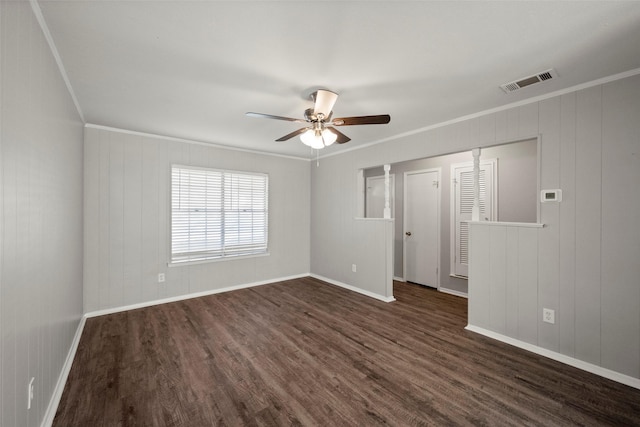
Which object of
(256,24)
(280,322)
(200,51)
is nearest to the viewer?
(256,24)

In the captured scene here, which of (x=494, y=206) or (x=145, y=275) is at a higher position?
(x=494, y=206)

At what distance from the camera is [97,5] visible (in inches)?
58.7

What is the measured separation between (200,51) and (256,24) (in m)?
0.55

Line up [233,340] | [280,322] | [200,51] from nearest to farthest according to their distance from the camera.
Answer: [200,51], [233,340], [280,322]

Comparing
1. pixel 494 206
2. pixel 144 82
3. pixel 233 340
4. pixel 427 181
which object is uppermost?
pixel 144 82

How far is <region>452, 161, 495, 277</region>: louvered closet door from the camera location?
13.7 feet

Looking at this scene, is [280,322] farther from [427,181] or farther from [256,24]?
[427,181]

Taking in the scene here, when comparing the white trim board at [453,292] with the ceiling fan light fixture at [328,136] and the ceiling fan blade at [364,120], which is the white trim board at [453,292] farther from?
the ceiling fan light fixture at [328,136]

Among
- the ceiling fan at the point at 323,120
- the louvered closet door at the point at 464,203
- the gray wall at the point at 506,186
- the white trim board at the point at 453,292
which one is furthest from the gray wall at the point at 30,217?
the white trim board at the point at 453,292

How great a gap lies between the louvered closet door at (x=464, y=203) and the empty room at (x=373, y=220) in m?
0.08

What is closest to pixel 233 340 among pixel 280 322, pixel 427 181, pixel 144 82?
pixel 280 322

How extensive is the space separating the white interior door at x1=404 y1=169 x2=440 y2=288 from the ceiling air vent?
236cm

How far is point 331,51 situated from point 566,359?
3.40 metres

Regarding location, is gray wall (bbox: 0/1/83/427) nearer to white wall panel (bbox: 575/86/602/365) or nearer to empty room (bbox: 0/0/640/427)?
empty room (bbox: 0/0/640/427)
